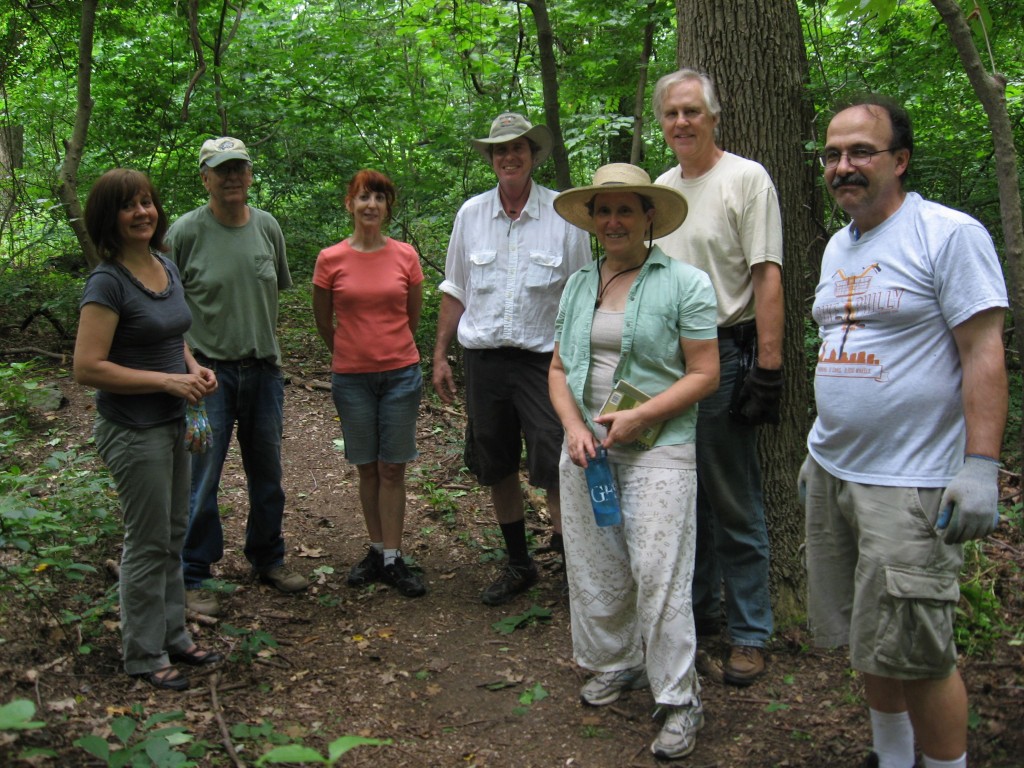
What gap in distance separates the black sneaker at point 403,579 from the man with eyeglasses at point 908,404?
2553 mm

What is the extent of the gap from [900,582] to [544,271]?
2.32 metres

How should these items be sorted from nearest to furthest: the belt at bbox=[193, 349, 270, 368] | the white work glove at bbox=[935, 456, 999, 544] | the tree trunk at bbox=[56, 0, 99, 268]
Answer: the white work glove at bbox=[935, 456, 999, 544], the belt at bbox=[193, 349, 270, 368], the tree trunk at bbox=[56, 0, 99, 268]

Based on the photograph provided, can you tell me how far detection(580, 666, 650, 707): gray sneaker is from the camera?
11.3 ft

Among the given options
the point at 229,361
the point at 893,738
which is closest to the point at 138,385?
the point at 229,361

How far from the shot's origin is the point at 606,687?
11.3ft

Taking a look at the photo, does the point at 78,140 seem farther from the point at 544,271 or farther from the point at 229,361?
the point at 544,271

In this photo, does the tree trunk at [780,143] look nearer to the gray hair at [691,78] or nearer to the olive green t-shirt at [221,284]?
the gray hair at [691,78]

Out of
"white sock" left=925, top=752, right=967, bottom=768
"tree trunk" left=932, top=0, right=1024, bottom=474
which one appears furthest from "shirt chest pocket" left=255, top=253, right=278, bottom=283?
"white sock" left=925, top=752, right=967, bottom=768

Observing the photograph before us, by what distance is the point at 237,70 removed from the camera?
859cm

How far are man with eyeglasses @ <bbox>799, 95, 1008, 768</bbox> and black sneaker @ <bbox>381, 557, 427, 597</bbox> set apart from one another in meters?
2.55

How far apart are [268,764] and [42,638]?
45.7 inches

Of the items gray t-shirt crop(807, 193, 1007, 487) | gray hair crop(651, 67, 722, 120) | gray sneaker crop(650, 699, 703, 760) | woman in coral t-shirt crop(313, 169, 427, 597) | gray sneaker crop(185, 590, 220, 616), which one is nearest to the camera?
gray t-shirt crop(807, 193, 1007, 487)

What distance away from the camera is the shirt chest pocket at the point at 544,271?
417cm

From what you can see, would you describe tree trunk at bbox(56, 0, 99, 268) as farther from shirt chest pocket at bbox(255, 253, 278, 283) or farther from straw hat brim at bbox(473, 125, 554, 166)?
straw hat brim at bbox(473, 125, 554, 166)
